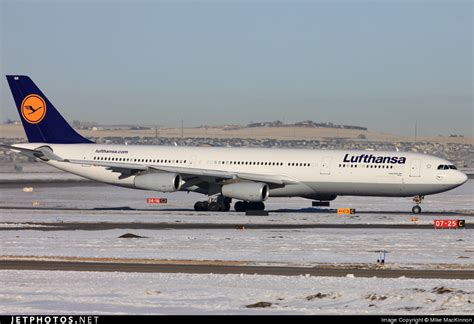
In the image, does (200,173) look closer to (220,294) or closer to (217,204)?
(217,204)

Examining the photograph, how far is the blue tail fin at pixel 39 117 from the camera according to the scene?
219 ft

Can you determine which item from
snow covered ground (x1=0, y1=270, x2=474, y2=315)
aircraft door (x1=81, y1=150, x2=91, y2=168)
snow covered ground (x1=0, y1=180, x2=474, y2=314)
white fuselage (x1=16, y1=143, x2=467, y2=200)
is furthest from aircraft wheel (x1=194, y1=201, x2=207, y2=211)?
snow covered ground (x1=0, y1=270, x2=474, y2=315)

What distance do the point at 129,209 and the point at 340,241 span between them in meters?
25.3

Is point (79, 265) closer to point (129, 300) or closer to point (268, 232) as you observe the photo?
point (129, 300)

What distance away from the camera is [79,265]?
104 feet

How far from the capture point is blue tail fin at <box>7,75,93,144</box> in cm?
6669

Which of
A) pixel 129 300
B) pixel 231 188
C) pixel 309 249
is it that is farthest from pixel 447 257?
pixel 231 188

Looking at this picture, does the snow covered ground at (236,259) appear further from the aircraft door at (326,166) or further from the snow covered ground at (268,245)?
the aircraft door at (326,166)

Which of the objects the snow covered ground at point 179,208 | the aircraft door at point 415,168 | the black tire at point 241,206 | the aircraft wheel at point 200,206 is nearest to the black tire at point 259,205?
the black tire at point 241,206

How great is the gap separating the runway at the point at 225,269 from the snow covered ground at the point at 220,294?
3.81 feet

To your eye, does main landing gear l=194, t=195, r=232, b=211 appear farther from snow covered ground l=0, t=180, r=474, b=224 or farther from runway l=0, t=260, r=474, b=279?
runway l=0, t=260, r=474, b=279

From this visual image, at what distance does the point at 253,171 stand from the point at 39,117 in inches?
625

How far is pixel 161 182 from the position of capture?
195 feet

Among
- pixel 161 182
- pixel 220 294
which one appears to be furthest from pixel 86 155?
pixel 220 294
